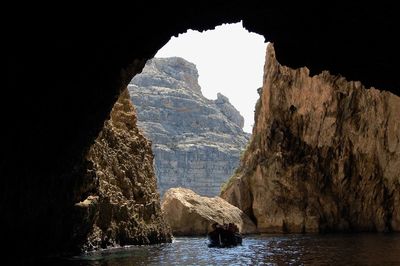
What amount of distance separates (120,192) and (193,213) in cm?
1937

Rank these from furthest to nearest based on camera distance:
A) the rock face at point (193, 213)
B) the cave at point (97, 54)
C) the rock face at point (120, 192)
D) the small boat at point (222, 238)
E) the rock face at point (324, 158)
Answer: the rock face at point (193, 213) → the rock face at point (324, 158) → the small boat at point (222, 238) → the rock face at point (120, 192) → the cave at point (97, 54)

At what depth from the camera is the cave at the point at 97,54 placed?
1378 centimetres

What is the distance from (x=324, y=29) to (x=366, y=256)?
1415 centimetres

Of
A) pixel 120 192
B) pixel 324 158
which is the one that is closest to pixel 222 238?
pixel 120 192

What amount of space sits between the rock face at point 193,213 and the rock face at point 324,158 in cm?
724

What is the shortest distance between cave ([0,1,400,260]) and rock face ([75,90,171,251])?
716 cm

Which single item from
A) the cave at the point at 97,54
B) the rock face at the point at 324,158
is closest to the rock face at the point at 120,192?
the cave at the point at 97,54

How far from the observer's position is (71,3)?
12461 mm

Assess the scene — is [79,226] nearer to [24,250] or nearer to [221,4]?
[24,250]

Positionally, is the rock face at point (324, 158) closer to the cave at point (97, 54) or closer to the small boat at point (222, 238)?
the small boat at point (222, 238)

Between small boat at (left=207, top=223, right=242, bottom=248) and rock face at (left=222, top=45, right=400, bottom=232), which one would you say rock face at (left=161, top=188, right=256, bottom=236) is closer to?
rock face at (left=222, top=45, right=400, bottom=232)

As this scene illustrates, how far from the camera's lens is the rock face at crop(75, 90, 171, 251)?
3006cm

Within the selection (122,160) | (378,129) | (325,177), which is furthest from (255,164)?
(122,160)

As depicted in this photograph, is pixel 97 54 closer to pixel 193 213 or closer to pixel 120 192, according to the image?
pixel 120 192
